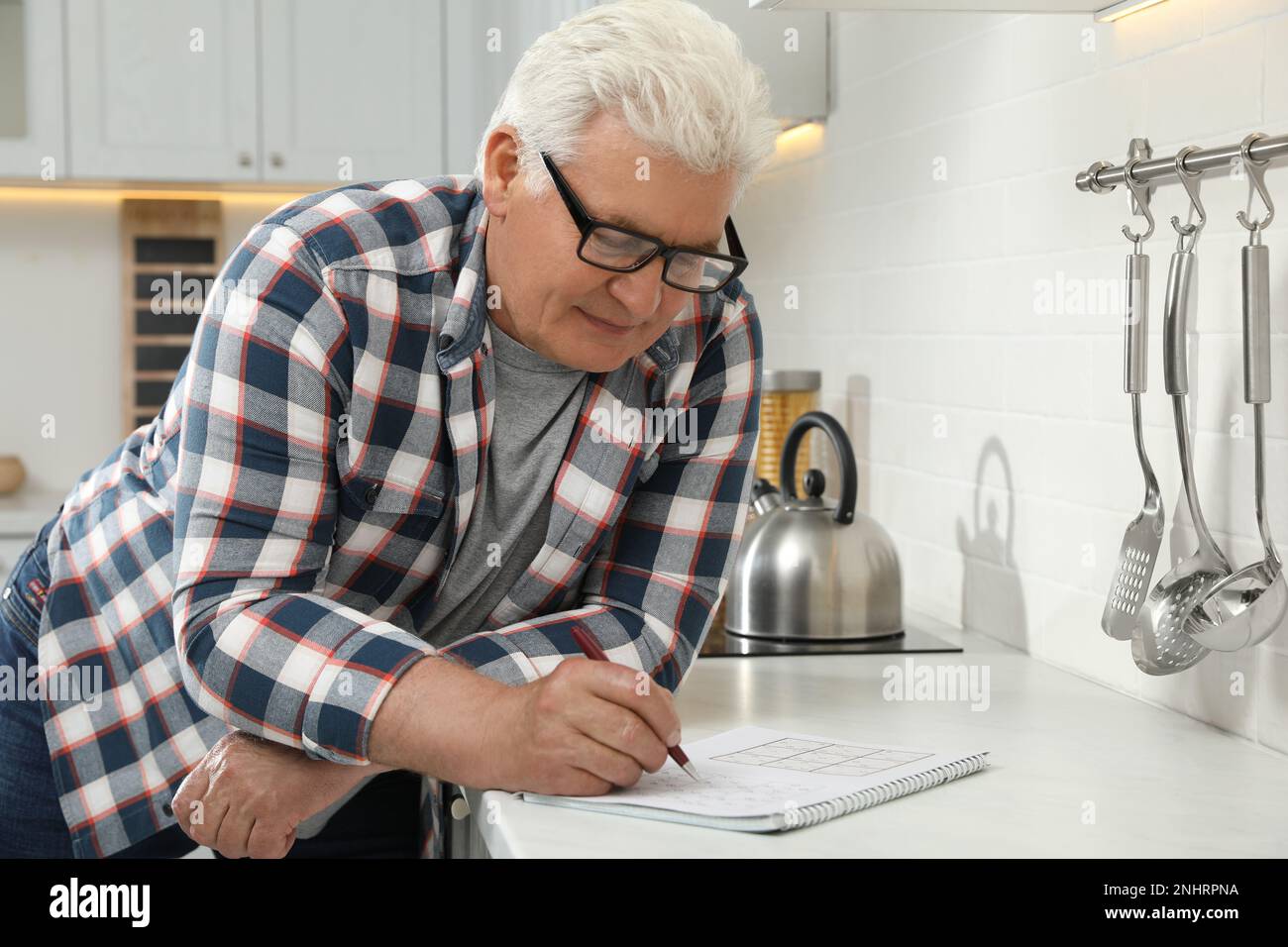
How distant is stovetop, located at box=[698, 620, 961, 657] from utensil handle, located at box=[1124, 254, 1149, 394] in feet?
1.46

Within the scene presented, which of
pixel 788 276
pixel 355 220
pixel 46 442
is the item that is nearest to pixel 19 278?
pixel 46 442

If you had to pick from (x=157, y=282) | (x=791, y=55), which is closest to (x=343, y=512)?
(x=791, y=55)

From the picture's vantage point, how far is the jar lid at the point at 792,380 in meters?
2.14

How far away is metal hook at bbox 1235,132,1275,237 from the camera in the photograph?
Answer: 1060mm

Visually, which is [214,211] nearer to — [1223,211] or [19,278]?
[19,278]

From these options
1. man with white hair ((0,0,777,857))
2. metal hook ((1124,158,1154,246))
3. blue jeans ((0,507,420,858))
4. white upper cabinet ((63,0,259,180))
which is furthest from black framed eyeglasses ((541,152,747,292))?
white upper cabinet ((63,0,259,180))

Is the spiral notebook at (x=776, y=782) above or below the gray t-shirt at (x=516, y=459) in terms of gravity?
below

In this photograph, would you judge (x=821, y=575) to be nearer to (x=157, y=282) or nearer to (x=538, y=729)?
(x=538, y=729)

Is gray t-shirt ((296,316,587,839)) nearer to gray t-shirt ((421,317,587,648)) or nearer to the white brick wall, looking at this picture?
gray t-shirt ((421,317,587,648))

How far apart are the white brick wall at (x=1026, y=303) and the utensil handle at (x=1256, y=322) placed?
0.21ft

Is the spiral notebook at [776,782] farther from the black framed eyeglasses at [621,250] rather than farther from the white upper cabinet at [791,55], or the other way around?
the white upper cabinet at [791,55]

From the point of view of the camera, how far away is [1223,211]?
1.17 meters

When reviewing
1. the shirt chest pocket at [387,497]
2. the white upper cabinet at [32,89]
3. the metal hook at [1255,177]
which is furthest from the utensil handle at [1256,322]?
the white upper cabinet at [32,89]
